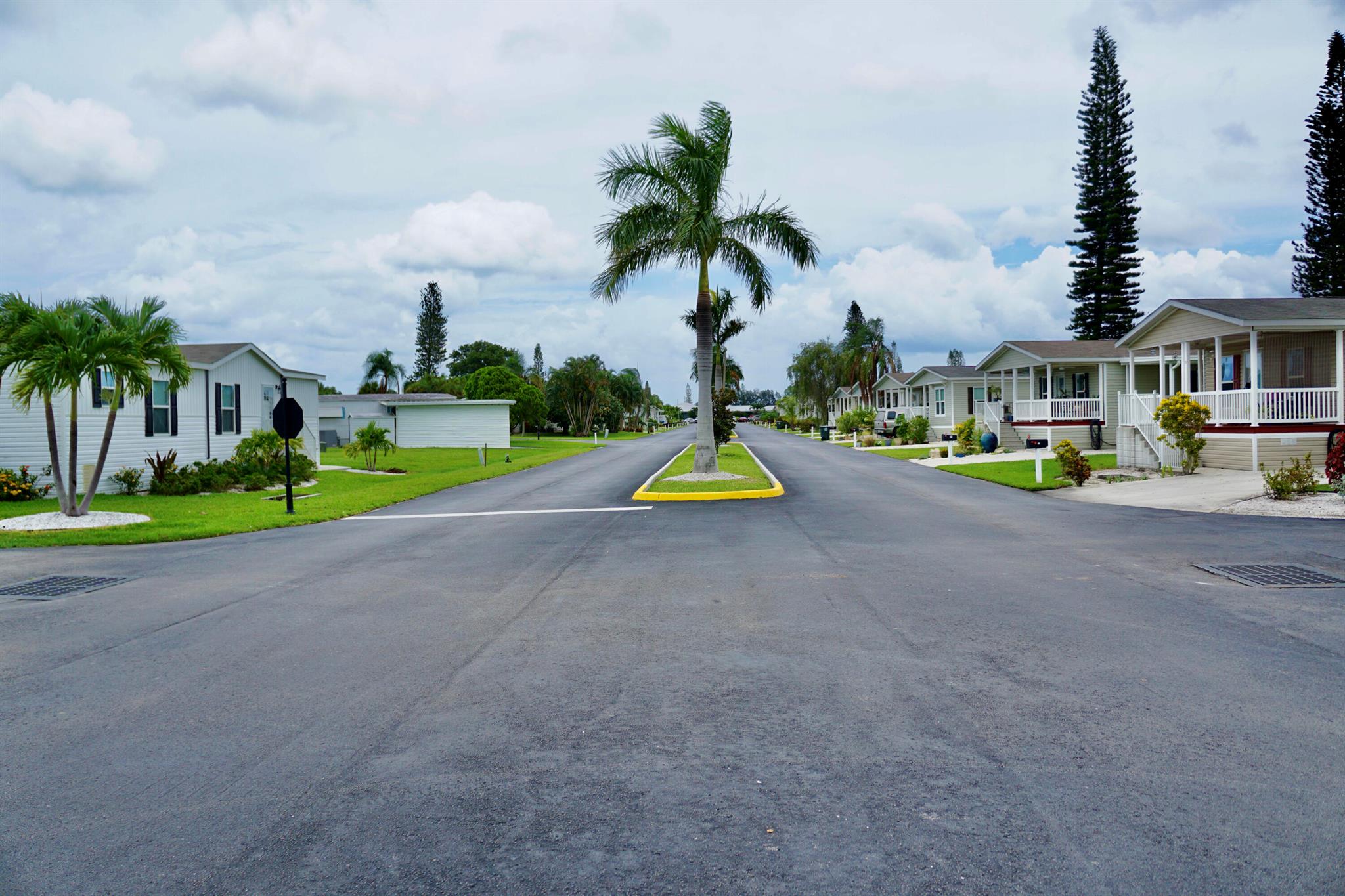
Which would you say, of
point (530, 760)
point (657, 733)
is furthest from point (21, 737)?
point (657, 733)

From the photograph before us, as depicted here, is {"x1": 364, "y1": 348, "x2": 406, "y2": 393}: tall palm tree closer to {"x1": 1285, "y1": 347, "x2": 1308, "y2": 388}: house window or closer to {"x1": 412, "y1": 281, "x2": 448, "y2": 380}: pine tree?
{"x1": 412, "y1": 281, "x2": 448, "y2": 380}: pine tree

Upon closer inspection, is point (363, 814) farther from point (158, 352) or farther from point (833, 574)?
point (158, 352)

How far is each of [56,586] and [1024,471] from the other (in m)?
22.9

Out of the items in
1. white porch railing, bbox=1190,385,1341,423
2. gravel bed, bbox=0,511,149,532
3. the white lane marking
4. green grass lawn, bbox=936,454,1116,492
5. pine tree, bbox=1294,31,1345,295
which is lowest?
the white lane marking

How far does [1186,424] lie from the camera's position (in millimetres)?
21047

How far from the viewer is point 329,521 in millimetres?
16188

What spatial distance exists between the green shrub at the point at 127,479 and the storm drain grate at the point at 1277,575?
22.9 metres

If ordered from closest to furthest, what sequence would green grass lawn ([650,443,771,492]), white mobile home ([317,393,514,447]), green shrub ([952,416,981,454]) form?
green grass lawn ([650,443,771,492])
green shrub ([952,416,981,454])
white mobile home ([317,393,514,447])

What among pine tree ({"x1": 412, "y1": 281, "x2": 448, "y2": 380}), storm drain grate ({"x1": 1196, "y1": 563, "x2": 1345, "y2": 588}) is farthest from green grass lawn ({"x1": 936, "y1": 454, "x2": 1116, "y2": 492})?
pine tree ({"x1": 412, "y1": 281, "x2": 448, "y2": 380})

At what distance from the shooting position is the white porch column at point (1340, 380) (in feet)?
70.1

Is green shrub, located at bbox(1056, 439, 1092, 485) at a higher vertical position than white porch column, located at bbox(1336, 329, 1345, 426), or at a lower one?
lower

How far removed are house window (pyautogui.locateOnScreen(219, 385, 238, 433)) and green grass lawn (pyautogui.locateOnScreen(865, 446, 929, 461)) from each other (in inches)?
913

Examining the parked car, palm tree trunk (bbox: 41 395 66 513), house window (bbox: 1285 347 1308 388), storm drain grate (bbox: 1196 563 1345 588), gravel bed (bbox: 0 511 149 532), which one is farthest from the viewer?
the parked car

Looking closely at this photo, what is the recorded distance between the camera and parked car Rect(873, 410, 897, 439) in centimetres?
5069
